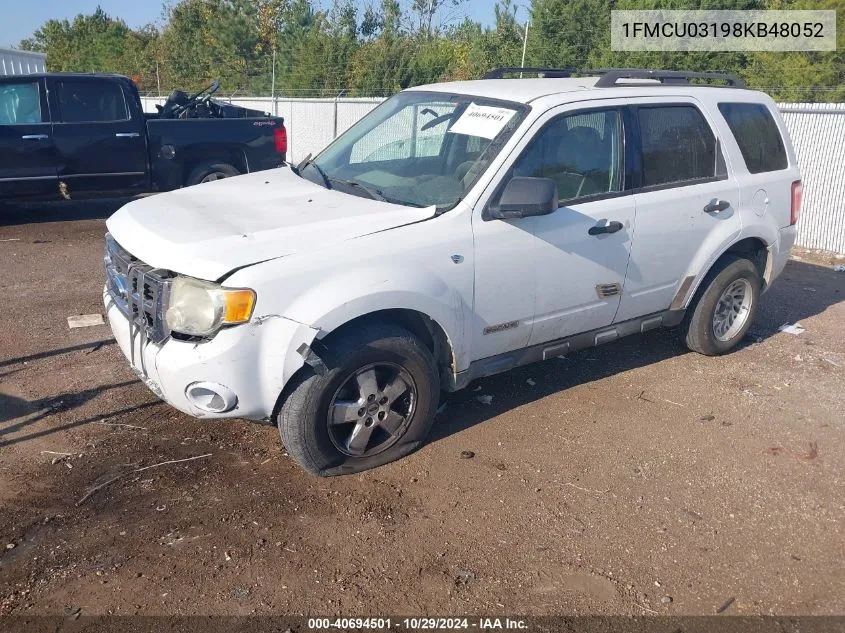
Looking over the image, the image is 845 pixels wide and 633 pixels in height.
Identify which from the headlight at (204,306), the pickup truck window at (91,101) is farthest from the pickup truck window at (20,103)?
the headlight at (204,306)

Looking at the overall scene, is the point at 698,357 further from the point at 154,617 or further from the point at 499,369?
the point at 154,617

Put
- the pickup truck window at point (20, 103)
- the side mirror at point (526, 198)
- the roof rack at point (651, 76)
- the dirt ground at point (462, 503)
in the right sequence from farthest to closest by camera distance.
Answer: the pickup truck window at point (20, 103) → the roof rack at point (651, 76) → the side mirror at point (526, 198) → the dirt ground at point (462, 503)

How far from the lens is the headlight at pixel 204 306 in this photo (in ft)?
11.4

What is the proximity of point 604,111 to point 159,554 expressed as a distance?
3572 mm

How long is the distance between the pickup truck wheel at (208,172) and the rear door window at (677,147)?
6985 mm

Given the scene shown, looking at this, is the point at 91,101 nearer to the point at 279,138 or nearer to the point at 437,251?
the point at 279,138

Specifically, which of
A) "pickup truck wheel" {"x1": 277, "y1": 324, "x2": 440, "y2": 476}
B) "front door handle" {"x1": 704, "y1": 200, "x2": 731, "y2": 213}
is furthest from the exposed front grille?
"front door handle" {"x1": 704, "y1": 200, "x2": 731, "y2": 213}

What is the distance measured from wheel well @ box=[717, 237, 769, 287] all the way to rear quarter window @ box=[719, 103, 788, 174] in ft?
1.74

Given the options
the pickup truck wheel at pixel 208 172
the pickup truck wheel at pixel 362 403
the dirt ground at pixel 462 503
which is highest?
the pickup truck wheel at pixel 208 172

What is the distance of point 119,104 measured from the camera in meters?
10.1

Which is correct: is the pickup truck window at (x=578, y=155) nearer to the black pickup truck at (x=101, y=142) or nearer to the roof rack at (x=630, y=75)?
the roof rack at (x=630, y=75)

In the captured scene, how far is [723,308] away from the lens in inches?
231

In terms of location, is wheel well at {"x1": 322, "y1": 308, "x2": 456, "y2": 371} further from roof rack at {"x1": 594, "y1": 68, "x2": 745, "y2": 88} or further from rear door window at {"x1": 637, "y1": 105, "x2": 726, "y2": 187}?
roof rack at {"x1": 594, "y1": 68, "x2": 745, "y2": 88}

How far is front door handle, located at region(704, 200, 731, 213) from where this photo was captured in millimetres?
5215
